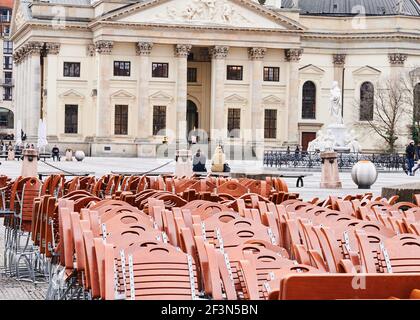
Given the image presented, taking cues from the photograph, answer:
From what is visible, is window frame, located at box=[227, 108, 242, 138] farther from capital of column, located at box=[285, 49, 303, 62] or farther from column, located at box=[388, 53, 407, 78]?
column, located at box=[388, 53, 407, 78]

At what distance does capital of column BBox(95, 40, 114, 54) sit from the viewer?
8381 centimetres

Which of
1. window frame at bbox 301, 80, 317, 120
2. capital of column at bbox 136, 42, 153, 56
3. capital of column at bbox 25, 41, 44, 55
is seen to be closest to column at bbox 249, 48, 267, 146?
window frame at bbox 301, 80, 317, 120

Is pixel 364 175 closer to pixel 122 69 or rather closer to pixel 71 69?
pixel 122 69

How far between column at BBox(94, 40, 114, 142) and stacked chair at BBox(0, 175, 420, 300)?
69748mm

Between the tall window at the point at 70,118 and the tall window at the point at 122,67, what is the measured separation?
4.92 meters

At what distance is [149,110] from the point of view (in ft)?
281

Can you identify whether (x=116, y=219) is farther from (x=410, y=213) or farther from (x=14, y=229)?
(x=14, y=229)

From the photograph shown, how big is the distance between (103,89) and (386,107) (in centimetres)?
2230

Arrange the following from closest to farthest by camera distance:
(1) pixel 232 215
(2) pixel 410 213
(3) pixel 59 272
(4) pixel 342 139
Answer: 1. (3) pixel 59 272
2. (1) pixel 232 215
3. (2) pixel 410 213
4. (4) pixel 342 139

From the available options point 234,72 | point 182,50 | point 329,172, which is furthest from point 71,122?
point 329,172

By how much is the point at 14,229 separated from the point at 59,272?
5.82m

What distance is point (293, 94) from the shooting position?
3452 inches
